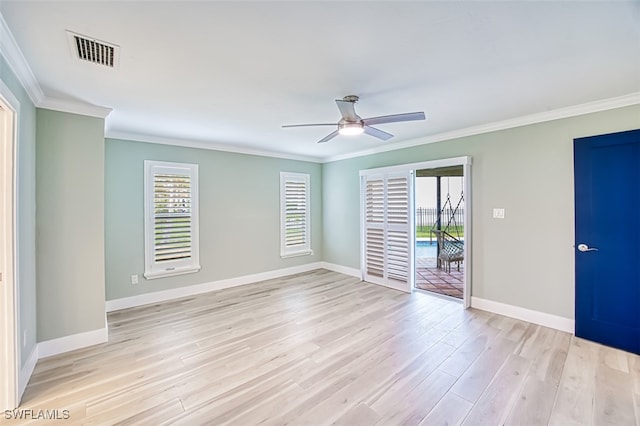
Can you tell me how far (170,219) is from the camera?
4.45 meters

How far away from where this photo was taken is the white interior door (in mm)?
4703

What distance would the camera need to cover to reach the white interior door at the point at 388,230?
185 inches

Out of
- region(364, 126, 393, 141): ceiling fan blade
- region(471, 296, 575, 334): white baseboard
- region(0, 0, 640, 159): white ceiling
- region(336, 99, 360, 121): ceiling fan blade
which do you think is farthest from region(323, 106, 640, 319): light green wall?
region(336, 99, 360, 121): ceiling fan blade

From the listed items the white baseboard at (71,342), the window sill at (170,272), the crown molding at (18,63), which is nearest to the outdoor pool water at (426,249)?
the window sill at (170,272)

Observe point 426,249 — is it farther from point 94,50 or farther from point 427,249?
point 94,50

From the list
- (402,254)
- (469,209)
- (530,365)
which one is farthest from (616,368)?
(402,254)

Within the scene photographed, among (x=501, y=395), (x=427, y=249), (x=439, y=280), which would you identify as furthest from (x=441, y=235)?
(x=501, y=395)

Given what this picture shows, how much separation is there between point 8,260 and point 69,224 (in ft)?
3.00

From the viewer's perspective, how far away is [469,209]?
4012 millimetres

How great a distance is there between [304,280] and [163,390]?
131 inches

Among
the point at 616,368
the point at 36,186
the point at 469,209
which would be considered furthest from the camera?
the point at 469,209

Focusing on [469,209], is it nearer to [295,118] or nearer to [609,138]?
[609,138]

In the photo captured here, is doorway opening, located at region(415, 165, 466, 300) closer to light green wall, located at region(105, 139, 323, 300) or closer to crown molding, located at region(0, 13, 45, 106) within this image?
light green wall, located at region(105, 139, 323, 300)

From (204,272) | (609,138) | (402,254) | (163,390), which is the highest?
(609,138)
